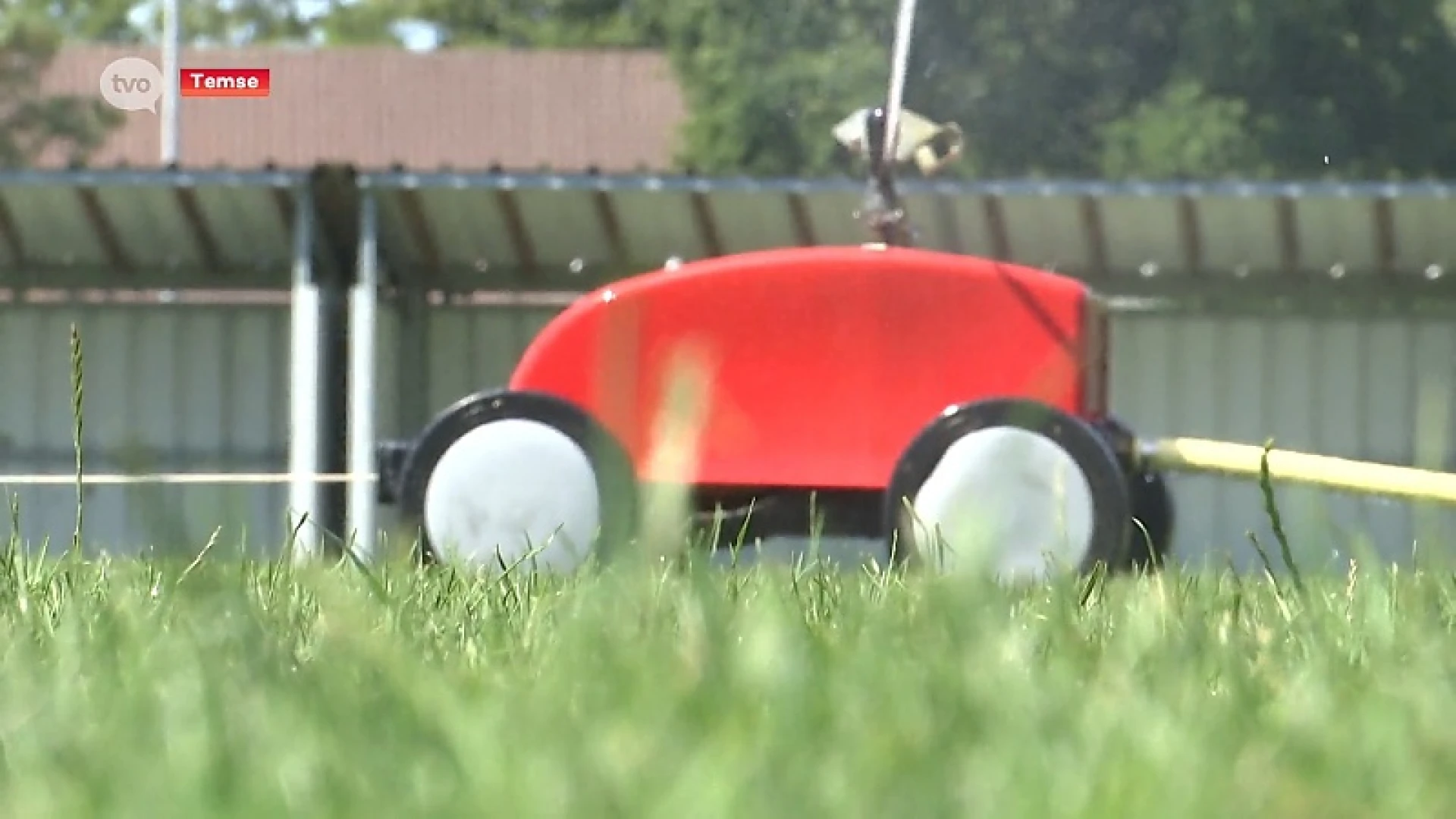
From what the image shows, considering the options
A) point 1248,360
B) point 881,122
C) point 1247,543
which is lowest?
point 1247,543

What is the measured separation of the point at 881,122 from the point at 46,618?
3.96m

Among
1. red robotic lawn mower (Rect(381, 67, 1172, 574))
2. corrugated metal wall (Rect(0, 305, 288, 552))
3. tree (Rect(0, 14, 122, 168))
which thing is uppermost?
tree (Rect(0, 14, 122, 168))

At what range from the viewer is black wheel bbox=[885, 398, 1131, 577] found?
488 cm

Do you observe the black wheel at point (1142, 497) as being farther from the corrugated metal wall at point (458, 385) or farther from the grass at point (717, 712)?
the corrugated metal wall at point (458, 385)

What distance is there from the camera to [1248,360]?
11.7 m

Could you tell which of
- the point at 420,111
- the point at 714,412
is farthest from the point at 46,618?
the point at 420,111

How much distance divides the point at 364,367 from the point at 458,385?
202cm

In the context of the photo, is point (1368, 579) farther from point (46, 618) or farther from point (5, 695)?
point (46, 618)

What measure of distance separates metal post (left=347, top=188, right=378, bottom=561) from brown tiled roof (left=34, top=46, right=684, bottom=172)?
904cm

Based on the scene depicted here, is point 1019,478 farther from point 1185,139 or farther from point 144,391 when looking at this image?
point 1185,139

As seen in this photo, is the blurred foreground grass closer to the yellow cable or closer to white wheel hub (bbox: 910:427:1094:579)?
the yellow cable

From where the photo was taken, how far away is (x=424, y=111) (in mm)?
26719

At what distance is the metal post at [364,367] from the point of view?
9.49 metres

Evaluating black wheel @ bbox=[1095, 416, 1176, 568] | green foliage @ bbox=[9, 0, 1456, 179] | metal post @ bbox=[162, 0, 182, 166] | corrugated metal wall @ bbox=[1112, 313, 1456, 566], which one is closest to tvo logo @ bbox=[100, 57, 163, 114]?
metal post @ bbox=[162, 0, 182, 166]
